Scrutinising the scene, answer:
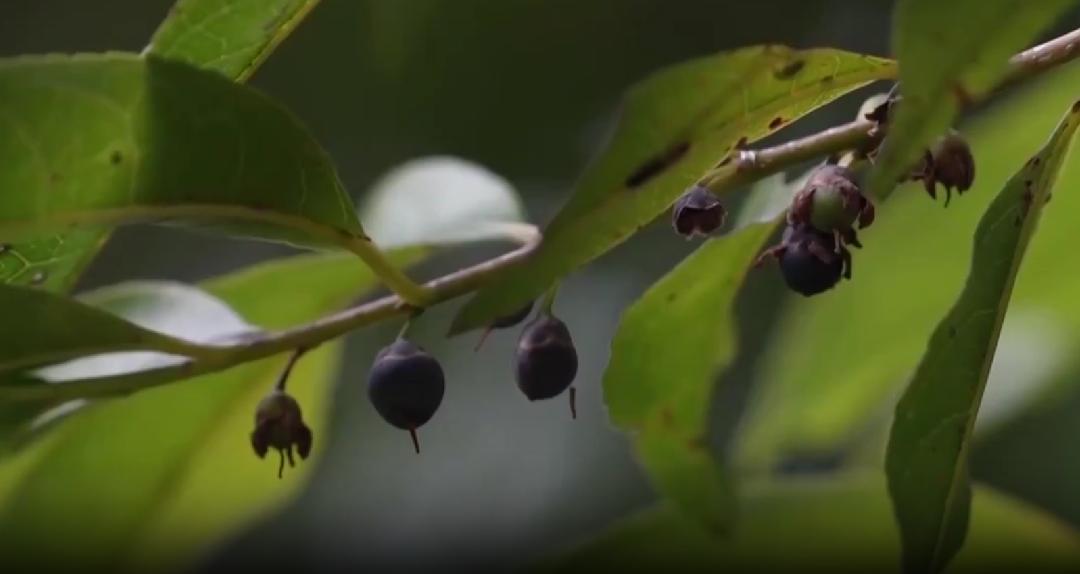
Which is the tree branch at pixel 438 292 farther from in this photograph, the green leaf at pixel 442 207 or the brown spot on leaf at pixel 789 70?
the green leaf at pixel 442 207

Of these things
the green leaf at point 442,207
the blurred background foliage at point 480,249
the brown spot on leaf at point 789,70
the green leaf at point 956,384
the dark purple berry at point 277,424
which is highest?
the blurred background foliage at point 480,249

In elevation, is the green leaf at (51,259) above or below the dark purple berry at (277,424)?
A: above

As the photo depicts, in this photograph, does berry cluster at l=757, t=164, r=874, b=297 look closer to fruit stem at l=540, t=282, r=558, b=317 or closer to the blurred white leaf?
fruit stem at l=540, t=282, r=558, b=317

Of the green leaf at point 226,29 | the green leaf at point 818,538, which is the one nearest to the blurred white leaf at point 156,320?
the green leaf at point 226,29

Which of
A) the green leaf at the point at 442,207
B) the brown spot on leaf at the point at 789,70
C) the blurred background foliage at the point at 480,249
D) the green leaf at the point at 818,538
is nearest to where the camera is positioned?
the brown spot on leaf at the point at 789,70

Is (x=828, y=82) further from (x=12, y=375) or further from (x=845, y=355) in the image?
(x=845, y=355)

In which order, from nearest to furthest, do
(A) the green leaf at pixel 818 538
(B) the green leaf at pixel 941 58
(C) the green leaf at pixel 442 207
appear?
(B) the green leaf at pixel 941 58 → (C) the green leaf at pixel 442 207 → (A) the green leaf at pixel 818 538

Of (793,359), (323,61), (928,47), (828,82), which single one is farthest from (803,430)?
(323,61)
